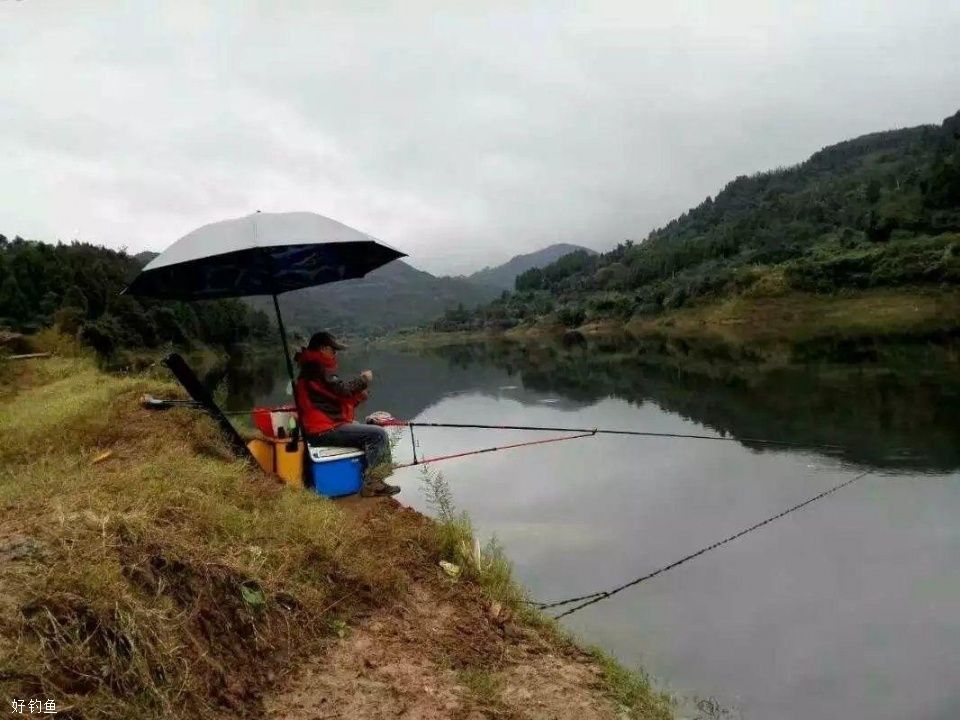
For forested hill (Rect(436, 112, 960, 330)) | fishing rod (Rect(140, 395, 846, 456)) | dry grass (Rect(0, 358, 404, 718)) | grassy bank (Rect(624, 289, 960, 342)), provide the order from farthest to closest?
forested hill (Rect(436, 112, 960, 330)) → grassy bank (Rect(624, 289, 960, 342)) → fishing rod (Rect(140, 395, 846, 456)) → dry grass (Rect(0, 358, 404, 718))

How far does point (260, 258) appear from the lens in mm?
6145

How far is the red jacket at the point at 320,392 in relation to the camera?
21.6 feet

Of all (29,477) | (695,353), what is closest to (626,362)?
(695,353)

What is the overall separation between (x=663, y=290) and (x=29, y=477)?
239ft

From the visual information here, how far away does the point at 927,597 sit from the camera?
5574 millimetres

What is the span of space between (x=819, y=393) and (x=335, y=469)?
14.0 metres

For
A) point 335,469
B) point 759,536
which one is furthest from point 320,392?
point 759,536

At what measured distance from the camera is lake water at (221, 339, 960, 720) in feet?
15.3

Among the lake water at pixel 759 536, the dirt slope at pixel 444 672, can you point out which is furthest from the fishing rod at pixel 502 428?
the dirt slope at pixel 444 672

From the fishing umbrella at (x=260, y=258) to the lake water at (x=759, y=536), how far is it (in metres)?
3.42

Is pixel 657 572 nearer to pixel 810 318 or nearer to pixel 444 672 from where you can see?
pixel 444 672

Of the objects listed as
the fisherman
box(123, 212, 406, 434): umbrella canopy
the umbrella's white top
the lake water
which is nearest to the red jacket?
the fisherman

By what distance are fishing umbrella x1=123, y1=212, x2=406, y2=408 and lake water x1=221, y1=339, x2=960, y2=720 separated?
3419 millimetres

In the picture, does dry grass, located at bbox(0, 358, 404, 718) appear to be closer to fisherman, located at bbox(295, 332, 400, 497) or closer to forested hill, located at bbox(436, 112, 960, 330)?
fisherman, located at bbox(295, 332, 400, 497)
